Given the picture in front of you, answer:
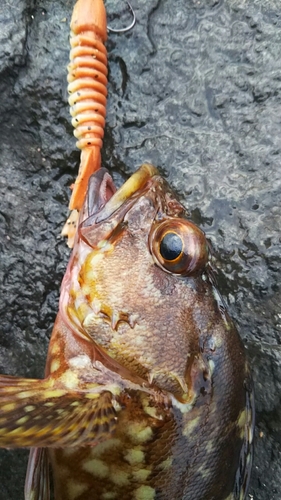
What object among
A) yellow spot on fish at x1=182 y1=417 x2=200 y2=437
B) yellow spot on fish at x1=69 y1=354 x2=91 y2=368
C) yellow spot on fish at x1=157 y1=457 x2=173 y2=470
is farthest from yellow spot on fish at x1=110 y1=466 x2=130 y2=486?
yellow spot on fish at x1=69 y1=354 x2=91 y2=368

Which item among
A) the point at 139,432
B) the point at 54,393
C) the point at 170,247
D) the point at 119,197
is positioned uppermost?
the point at 119,197

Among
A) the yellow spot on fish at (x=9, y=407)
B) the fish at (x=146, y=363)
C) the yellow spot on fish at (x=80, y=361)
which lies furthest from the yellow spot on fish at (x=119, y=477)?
the yellow spot on fish at (x=9, y=407)

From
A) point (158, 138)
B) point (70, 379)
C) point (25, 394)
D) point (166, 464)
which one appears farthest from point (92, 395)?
point (158, 138)

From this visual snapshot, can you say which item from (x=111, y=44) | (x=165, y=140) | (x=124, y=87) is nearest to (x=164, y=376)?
(x=165, y=140)

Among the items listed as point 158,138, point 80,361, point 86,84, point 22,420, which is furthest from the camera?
point 158,138

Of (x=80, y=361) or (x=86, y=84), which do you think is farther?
(x=86, y=84)

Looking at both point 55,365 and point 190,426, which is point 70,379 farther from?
point 190,426

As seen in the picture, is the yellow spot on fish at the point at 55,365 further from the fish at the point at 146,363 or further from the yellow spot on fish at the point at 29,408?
the yellow spot on fish at the point at 29,408
